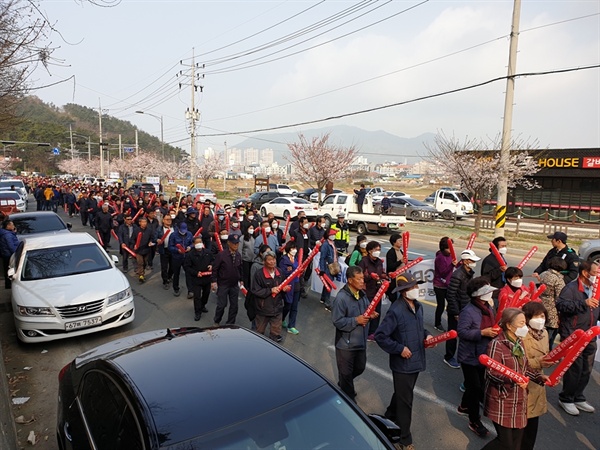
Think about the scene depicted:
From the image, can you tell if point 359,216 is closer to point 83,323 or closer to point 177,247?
point 177,247

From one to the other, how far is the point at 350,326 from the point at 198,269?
13.8 ft

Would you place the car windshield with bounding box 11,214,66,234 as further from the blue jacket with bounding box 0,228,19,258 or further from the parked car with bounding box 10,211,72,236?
the blue jacket with bounding box 0,228,19,258

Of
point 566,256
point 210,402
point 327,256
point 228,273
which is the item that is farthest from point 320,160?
point 210,402

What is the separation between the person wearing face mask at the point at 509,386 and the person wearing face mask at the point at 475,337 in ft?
2.19

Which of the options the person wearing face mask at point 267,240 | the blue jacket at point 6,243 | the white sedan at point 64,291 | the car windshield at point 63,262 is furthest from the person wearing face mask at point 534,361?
the blue jacket at point 6,243

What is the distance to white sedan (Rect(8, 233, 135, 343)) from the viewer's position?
6219mm

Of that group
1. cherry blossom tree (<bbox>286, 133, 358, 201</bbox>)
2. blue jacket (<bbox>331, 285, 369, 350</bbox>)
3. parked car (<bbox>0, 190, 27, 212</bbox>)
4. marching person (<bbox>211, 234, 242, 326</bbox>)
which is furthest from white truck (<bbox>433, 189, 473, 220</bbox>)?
blue jacket (<bbox>331, 285, 369, 350</bbox>)

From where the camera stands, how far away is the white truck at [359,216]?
19.6 metres

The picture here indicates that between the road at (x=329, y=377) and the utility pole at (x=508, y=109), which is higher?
the utility pole at (x=508, y=109)

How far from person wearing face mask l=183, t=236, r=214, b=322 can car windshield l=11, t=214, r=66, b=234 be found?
5878mm

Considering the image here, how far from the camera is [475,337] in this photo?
420 centimetres

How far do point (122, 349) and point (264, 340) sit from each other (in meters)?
1.13

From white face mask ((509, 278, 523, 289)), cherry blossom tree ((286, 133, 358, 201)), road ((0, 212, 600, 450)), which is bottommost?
road ((0, 212, 600, 450))

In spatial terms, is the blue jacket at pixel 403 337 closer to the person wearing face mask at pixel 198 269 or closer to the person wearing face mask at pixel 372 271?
the person wearing face mask at pixel 372 271
